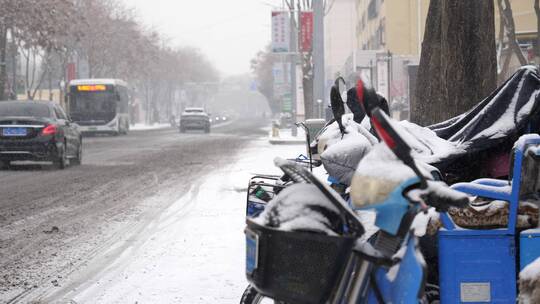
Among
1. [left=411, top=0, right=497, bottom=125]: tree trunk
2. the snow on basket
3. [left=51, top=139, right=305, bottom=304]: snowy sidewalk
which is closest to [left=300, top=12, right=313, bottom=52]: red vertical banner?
[left=51, top=139, right=305, bottom=304]: snowy sidewalk

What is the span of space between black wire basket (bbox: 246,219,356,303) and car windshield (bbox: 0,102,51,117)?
17977 millimetres

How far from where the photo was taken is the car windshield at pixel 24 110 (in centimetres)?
2059

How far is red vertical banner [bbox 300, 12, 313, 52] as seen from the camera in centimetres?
3975

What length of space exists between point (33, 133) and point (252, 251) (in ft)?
56.6

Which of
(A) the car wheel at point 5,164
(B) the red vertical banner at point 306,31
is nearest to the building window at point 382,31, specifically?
(B) the red vertical banner at point 306,31

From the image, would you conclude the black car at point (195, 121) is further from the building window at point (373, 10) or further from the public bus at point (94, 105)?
the building window at point (373, 10)

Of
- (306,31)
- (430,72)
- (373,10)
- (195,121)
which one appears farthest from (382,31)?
(430,72)

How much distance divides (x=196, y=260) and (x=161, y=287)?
4.12 feet

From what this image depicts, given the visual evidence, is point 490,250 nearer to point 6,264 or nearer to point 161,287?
point 161,287

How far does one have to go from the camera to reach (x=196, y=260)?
8.02 meters

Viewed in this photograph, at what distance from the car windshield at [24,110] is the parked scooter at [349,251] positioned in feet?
58.9

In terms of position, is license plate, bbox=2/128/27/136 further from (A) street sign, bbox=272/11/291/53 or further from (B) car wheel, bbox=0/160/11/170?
(A) street sign, bbox=272/11/291/53

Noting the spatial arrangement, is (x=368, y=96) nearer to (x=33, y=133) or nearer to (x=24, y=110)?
(x=33, y=133)

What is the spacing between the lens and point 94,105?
5012cm
